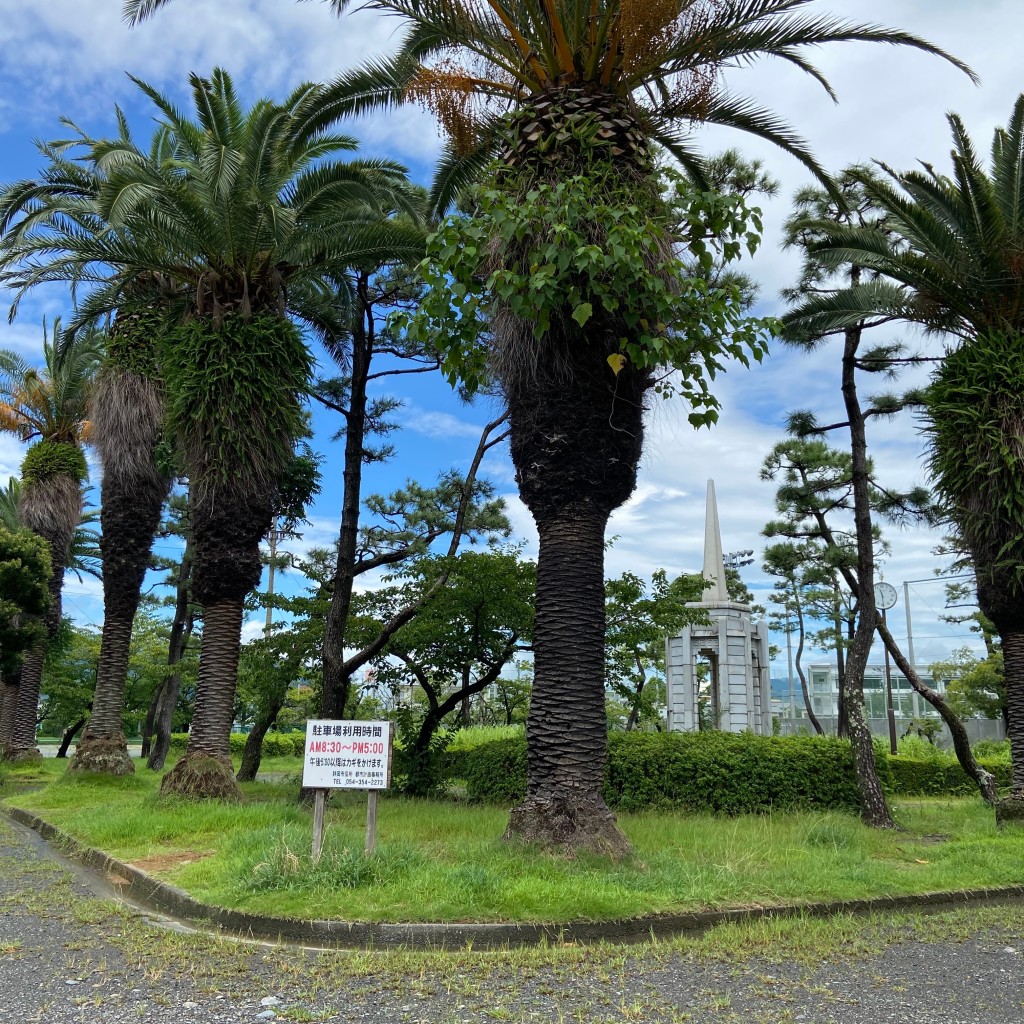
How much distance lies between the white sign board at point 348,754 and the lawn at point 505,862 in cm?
56

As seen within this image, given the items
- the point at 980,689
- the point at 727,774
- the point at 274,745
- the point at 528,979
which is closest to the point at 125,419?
the point at 727,774

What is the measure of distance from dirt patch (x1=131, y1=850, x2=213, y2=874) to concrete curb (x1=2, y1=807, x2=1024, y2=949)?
1.73 feet

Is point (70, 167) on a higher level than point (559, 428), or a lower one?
higher

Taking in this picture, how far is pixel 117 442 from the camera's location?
1670cm

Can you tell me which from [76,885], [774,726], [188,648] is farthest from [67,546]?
[774,726]

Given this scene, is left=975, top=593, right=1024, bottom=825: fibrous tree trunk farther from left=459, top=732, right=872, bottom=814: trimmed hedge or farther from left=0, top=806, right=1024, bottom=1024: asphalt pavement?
left=0, top=806, right=1024, bottom=1024: asphalt pavement

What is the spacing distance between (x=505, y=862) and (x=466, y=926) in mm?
1477

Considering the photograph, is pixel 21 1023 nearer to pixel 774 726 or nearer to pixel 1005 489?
pixel 1005 489

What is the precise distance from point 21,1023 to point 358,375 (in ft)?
37.5

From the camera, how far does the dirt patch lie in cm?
821

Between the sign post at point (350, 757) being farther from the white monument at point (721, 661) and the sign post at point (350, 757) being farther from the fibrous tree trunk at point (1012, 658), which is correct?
the white monument at point (721, 661)

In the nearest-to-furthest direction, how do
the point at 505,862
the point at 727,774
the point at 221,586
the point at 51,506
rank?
the point at 505,862 → the point at 221,586 → the point at 727,774 → the point at 51,506

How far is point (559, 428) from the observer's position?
8.94 m

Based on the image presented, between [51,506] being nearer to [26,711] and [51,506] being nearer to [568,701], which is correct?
[26,711]
